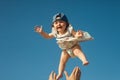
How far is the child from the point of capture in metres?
8.56

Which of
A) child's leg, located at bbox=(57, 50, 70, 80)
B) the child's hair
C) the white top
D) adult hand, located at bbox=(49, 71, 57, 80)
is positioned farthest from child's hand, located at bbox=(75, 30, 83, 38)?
adult hand, located at bbox=(49, 71, 57, 80)

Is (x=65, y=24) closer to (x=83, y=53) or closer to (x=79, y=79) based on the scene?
(x=83, y=53)

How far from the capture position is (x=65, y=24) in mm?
8758

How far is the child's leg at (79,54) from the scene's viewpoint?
829 cm

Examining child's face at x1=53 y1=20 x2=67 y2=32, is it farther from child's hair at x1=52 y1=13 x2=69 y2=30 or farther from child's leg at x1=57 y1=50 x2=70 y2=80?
child's leg at x1=57 y1=50 x2=70 y2=80

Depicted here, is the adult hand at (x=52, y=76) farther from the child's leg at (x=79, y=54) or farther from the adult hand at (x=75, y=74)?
the child's leg at (x=79, y=54)

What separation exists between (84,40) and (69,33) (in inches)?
15.1

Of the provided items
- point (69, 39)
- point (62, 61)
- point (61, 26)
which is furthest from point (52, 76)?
point (61, 26)

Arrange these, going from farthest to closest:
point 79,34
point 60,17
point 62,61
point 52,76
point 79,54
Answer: point 52,76 → point 62,61 → point 60,17 → point 79,54 → point 79,34

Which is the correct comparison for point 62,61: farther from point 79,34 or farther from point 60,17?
point 60,17

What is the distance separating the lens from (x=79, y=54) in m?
8.56

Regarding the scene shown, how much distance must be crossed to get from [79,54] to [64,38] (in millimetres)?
501

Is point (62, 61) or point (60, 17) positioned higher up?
point (60, 17)

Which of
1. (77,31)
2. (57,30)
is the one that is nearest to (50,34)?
(57,30)
